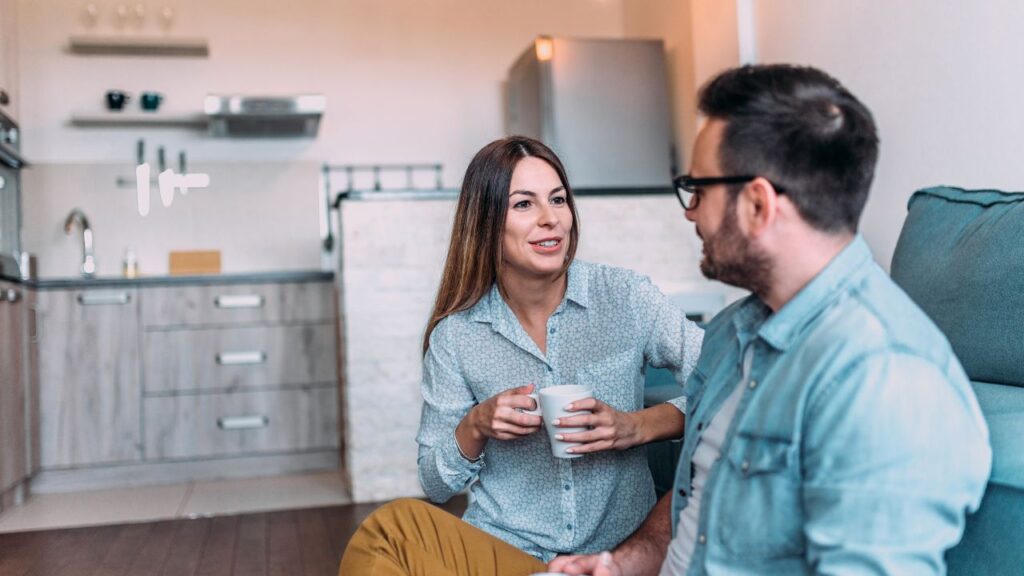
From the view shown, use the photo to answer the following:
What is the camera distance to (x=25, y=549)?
316 cm

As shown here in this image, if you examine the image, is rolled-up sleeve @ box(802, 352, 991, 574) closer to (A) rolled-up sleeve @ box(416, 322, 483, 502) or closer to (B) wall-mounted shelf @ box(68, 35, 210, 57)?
(A) rolled-up sleeve @ box(416, 322, 483, 502)

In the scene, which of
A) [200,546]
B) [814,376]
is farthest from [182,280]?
[814,376]

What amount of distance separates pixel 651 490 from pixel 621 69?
10.9 ft

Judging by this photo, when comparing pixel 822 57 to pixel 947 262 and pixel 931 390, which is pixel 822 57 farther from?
pixel 931 390

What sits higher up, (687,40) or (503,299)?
(687,40)

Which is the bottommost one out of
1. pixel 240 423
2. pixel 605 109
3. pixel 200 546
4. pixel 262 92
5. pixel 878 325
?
pixel 200 546

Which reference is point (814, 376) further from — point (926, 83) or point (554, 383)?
point (926, 83)

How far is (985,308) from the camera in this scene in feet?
4.75

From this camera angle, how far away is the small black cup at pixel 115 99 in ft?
15.8

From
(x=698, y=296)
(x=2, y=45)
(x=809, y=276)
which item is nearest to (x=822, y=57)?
(x=698, y=296)

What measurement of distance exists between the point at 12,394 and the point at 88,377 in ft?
1.62

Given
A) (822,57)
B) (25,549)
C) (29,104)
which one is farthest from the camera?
(29,104)

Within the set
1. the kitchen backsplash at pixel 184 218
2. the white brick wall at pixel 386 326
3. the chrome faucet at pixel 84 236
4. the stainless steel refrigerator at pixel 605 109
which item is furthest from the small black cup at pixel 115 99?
the stainless steel refrigerator at pixel 605 109

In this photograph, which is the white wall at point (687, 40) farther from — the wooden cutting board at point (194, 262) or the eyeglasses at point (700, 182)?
the eyeglasses at point (700, 182)
